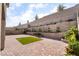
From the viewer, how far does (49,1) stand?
4070 millimetres

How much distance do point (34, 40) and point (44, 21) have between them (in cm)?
54

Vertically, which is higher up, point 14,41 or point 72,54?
point 14,41

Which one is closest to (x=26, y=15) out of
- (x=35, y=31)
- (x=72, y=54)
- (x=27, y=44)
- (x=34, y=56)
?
(x=35, y=31)

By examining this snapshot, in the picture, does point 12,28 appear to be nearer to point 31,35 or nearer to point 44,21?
→ point 31,35

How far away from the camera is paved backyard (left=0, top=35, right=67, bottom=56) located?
412 cm

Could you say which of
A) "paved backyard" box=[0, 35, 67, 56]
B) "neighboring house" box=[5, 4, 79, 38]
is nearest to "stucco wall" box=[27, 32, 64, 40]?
"neighboring house" box=[5, 4, 79, 38]

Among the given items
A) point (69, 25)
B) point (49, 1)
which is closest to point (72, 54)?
point (69, 25)

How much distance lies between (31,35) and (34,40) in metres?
0.15

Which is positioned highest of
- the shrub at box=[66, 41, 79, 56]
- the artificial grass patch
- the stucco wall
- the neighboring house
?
the neighboring house

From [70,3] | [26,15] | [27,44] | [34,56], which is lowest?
[34,56]

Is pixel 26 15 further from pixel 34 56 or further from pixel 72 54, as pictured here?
pixel 72 54

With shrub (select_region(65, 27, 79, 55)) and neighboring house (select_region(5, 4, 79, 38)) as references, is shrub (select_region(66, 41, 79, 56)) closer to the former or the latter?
shrub (select_region(65, 27, 79, 55))

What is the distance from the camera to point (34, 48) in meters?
4.18

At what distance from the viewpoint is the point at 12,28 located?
13.9 ft
